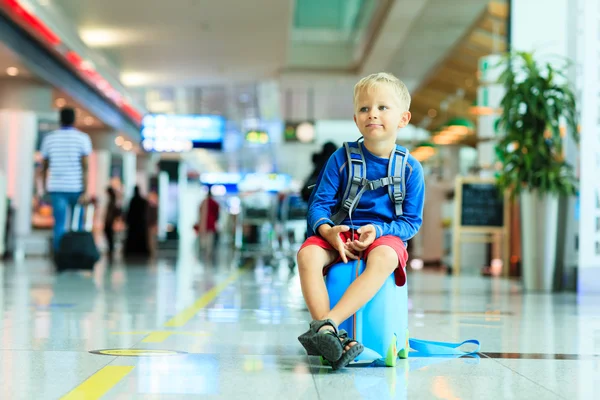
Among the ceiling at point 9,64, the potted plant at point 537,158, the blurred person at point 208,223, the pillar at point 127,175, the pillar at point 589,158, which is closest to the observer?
the pillar at point 589,158

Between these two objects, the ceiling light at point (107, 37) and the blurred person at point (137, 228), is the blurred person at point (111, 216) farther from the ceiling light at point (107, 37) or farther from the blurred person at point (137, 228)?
the ceiling light at point (107, 37)

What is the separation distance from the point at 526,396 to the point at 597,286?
563 cm

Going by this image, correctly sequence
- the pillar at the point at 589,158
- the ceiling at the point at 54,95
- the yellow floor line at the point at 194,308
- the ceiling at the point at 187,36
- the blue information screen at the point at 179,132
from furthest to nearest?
the blue information screen at the point at 179,132 → the ceiling at the point at 187,36 → the ceiling at the point at 54,95 → the pillar at the point at 589,158 → the yellow floor line at the point at 194,308

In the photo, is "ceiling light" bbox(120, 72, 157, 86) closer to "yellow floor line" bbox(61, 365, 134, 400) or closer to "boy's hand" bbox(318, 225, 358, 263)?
"boy's hand" bbox(318, 225, 358, 263)

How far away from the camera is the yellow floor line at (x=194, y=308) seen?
4.64 metres

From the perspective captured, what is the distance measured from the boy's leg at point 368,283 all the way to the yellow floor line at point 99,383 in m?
0.75

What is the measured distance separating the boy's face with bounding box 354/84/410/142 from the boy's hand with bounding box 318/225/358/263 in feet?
1.33

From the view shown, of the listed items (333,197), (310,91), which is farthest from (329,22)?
(333,197)

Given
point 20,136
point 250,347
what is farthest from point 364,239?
point 20,136

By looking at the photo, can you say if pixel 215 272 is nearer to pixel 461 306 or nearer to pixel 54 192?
pixel 54 192

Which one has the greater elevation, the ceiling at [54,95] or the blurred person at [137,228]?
the ceiling at [54,95]

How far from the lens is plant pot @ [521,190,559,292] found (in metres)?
8.04

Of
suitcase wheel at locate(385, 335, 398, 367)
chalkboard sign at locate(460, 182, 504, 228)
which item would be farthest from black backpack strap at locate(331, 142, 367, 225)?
chalkboard sign at locate(460, 182, 504, 228)

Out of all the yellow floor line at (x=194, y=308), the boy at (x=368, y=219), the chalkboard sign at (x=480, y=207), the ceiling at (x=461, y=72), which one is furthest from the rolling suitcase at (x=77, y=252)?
the boy at (x=368, y=219)
